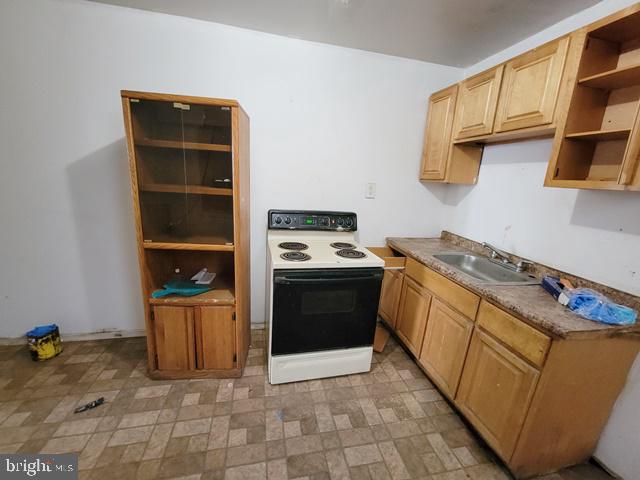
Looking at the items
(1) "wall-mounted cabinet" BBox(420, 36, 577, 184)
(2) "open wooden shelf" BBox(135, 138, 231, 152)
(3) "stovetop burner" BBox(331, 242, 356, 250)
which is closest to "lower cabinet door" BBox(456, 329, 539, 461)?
(3) "stovetop burner" BBox(331, 242, 356, 250)

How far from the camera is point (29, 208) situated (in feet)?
5.98

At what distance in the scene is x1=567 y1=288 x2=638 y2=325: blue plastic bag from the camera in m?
1.11

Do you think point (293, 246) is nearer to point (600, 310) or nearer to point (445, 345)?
point (445, 345)

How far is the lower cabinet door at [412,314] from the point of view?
6.22 ft

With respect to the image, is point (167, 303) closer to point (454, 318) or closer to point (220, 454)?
point (220, 454)

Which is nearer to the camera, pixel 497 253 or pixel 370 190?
pixel 497 253

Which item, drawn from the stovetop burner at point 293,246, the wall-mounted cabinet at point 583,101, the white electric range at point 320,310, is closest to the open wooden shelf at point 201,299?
the white electric range at point 320,310

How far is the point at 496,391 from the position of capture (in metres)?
1.32

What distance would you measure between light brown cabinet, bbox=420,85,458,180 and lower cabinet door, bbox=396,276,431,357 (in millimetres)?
972

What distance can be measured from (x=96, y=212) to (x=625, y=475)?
3527mm

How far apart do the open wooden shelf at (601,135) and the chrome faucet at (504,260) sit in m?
0.77

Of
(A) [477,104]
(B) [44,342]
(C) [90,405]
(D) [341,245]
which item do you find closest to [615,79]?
(A) [477,104]

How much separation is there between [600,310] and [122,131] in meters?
2.92

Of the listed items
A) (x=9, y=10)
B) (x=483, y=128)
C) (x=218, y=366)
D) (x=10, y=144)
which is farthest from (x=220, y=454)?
(x=9, y=10)
